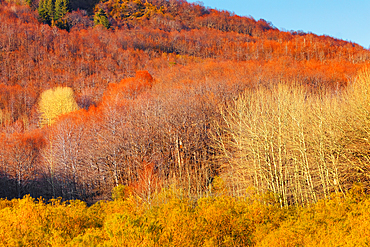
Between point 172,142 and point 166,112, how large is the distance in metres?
4.82

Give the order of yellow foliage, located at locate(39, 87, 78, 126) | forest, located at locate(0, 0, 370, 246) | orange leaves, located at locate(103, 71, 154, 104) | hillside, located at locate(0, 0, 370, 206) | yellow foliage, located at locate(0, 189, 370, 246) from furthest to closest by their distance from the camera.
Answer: orange leaves, located at locate(103, 71, 154, 104) → yellow foliage, located at locate(39, 87, 78, 126) → hillside, located at locate(0, 0, 370, 206) → forest, located at locate(0, 0, 370, 246) → yellow foliage, located at locate(0, 189, 370, 246)

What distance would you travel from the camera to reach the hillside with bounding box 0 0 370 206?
2388cm

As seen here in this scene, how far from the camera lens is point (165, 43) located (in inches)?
4973

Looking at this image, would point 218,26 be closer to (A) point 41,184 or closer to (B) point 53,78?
(B) point 53,78

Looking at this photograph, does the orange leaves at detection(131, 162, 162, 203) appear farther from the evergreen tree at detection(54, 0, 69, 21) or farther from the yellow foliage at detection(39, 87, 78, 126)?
the evergreen tree at detection(54, 0, 69, 21)

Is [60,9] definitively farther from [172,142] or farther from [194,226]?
[194,226]

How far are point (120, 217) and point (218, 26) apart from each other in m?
162

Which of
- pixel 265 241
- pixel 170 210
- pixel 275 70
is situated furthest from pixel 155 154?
pixel 275 70

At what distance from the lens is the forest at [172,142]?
10656 mm

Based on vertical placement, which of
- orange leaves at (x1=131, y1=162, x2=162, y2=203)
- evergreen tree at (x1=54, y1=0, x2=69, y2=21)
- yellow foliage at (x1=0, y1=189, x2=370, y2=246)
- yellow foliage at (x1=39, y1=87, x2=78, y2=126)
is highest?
evergreen tree at (x1=54, y1=0, x2=69, y2=21)

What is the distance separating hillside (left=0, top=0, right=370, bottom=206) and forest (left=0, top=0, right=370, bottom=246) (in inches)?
10.8

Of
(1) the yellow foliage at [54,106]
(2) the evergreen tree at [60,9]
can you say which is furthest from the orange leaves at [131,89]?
(2) the evergreen tree at [60,9]

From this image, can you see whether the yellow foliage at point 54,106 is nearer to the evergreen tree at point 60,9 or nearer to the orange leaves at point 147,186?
the orange leaves at point 147,186

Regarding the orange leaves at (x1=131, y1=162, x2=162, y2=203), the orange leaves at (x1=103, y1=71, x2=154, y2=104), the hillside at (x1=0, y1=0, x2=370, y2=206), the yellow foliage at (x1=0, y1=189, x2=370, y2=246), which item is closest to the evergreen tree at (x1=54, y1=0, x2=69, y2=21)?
the hillside at (x1=0, y1=0, x2=370, y2=206)
